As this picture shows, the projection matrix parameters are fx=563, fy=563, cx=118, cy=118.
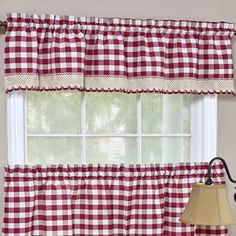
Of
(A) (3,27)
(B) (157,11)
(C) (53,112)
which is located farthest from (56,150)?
(B) (157,11)

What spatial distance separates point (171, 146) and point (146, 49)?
0.62 meters

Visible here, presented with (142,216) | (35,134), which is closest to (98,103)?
(35,134)

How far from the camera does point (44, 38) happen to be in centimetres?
308

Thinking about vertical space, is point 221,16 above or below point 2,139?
above

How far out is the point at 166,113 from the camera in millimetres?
3357

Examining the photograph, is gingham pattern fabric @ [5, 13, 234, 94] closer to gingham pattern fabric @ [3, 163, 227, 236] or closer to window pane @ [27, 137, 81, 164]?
window pane @ [27, 137, 81, 164]

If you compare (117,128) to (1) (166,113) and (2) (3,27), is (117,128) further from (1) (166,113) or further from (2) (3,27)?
(2) (3,27)

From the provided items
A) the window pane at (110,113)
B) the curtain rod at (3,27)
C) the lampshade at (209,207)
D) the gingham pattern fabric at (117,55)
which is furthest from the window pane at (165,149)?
the curtain rod at (3,27)

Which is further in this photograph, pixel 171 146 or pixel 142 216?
pixel 171 146

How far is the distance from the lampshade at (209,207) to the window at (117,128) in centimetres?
71

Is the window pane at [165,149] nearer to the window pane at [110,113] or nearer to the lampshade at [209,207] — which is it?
the window pane at [110,113]

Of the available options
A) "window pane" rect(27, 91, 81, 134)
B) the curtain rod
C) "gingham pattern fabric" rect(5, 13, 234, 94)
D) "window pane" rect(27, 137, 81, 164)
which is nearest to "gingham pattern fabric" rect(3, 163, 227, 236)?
"window pane" rect(27, 137, 81, 164)

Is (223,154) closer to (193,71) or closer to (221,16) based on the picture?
(193,71)

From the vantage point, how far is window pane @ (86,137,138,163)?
3.28m
